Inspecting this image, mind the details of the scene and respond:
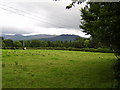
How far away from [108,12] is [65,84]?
4.34 m

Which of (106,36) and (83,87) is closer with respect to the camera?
(106,36)

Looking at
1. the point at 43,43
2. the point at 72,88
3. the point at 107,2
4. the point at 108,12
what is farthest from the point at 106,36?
the point at 43,43

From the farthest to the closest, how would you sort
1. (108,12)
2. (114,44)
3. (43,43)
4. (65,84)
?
1. (43,43)
2. (65,84)
3. (114,44)
4. (108,12)

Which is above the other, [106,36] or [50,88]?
[106,36]

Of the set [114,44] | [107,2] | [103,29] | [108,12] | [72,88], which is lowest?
[72,88]

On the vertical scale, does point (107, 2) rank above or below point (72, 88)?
above

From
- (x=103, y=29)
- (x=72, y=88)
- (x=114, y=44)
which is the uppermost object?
(x=103, y=29)

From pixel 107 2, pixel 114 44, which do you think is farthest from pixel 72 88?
pixel 107 2

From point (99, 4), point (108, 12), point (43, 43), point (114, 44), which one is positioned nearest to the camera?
point (108, 12)

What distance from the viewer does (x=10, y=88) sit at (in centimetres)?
690

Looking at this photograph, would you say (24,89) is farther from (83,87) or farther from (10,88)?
(83,87)

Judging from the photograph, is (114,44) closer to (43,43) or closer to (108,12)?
(108,12)

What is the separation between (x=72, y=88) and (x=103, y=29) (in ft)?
10.8

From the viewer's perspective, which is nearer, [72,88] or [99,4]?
[72,88]
